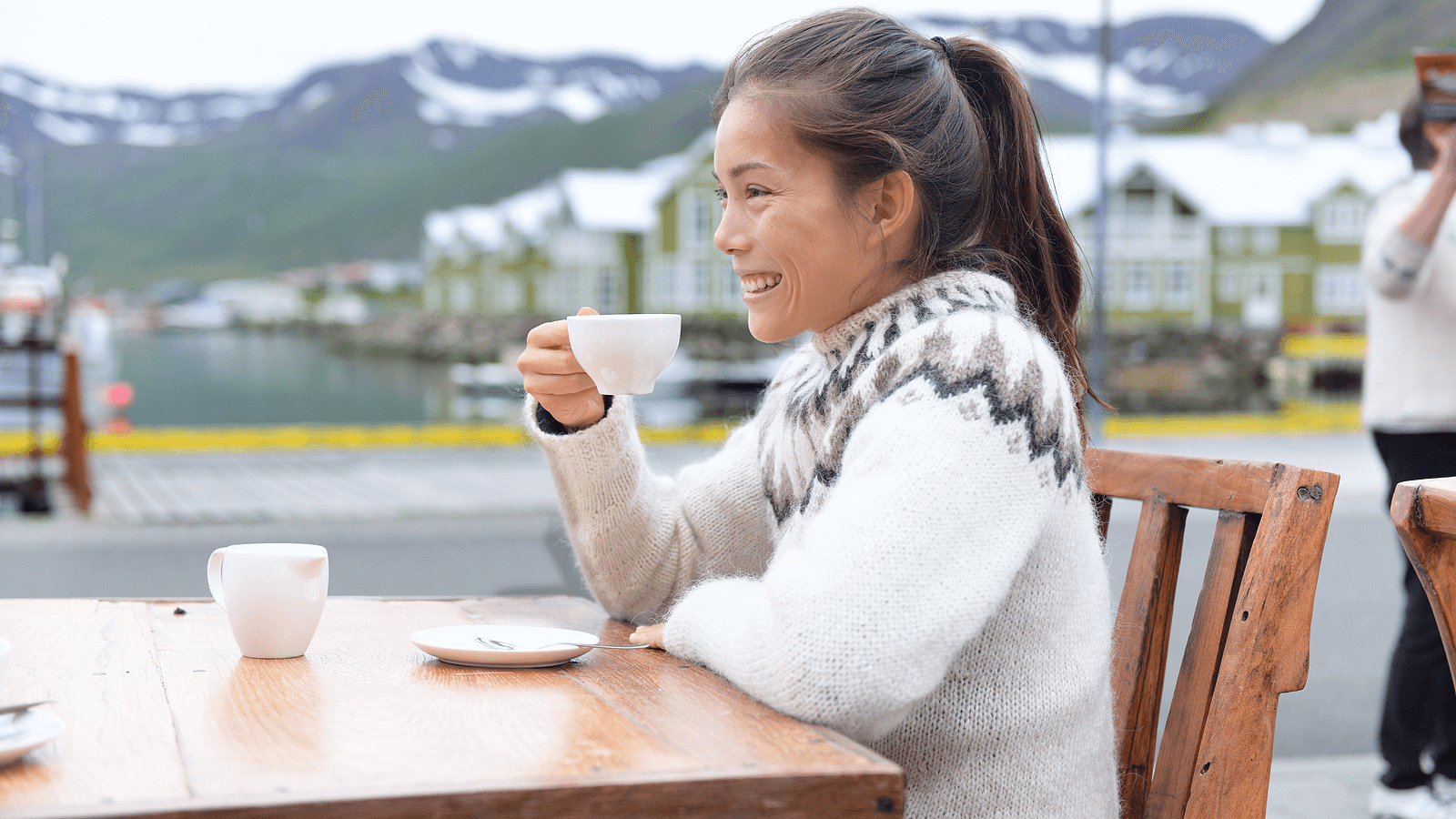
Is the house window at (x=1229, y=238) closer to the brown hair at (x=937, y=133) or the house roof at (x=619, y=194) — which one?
the house roof at (x=619, y=194)

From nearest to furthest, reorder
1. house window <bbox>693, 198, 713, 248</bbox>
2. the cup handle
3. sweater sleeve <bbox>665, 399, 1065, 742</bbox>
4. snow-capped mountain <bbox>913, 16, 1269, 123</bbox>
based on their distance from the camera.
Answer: sweater sleeve <bbox>665, 399, 1065, 742</bbox> → the cup handle → house window <bbox>693, 198, 713, 248</bbox> → snow-capped mountain <bbox>913, 16, 1269, 123</bbox>

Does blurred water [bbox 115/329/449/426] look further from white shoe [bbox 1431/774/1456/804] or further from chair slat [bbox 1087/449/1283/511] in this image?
chair slat [bbox 1087/449/1283/511]

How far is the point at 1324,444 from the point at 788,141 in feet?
35.4

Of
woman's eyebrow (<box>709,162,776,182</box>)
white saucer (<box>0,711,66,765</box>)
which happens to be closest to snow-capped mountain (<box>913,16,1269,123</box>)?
woman's eyebrow (<box>709,162,776,182</box>)

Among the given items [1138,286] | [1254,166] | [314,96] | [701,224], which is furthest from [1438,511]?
[1254,166]

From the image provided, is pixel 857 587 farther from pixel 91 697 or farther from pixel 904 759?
pixel 91 697

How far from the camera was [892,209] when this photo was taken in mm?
1388

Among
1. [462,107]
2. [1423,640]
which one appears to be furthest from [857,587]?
[462,107]

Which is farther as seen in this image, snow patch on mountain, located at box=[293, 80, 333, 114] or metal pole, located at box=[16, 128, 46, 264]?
snow patch on mountain, located at box=[293, 80, 333, 114]

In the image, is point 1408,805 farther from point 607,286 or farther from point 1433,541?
point 607,286

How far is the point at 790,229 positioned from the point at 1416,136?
2.24 m

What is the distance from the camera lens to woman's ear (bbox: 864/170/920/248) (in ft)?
4.51

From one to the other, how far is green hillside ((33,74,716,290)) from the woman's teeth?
9267 mm

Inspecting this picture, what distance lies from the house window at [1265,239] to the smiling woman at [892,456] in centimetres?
1148
